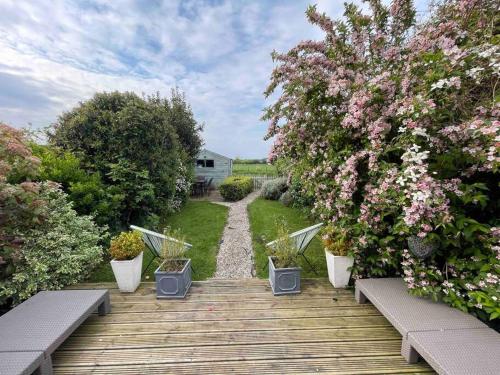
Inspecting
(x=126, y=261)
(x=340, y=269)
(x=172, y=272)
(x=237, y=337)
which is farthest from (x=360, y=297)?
(x=126, y=261)

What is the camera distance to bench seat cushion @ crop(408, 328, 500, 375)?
5.16 feet

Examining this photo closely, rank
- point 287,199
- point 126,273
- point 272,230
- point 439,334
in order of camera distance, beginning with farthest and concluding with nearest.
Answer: point 287,199 → point 272,230 → point 126,273 → point 439,334

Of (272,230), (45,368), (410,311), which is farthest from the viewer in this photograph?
(272,230)

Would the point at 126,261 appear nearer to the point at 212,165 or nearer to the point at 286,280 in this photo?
the point at 286,280

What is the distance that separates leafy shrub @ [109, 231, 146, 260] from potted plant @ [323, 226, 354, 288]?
249 centimetres

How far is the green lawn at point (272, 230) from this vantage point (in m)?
4.07

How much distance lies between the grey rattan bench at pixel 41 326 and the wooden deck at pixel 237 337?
24 cm

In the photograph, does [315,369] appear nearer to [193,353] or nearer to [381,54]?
[193,353]

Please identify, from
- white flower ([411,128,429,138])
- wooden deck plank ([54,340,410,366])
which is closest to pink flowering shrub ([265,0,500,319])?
white flower ([411,128,429,138])

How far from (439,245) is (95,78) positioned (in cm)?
740

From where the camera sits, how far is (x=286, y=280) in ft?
9.88

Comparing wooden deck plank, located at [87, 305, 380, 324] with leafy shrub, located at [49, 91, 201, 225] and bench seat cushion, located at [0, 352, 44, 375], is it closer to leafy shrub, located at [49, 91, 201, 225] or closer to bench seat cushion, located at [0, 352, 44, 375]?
bench seat cushion, located at [0, 352, 44, 375]

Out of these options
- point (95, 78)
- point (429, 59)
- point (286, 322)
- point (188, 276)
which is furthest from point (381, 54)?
point (95, 78)

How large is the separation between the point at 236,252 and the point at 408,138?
3.72 meters
